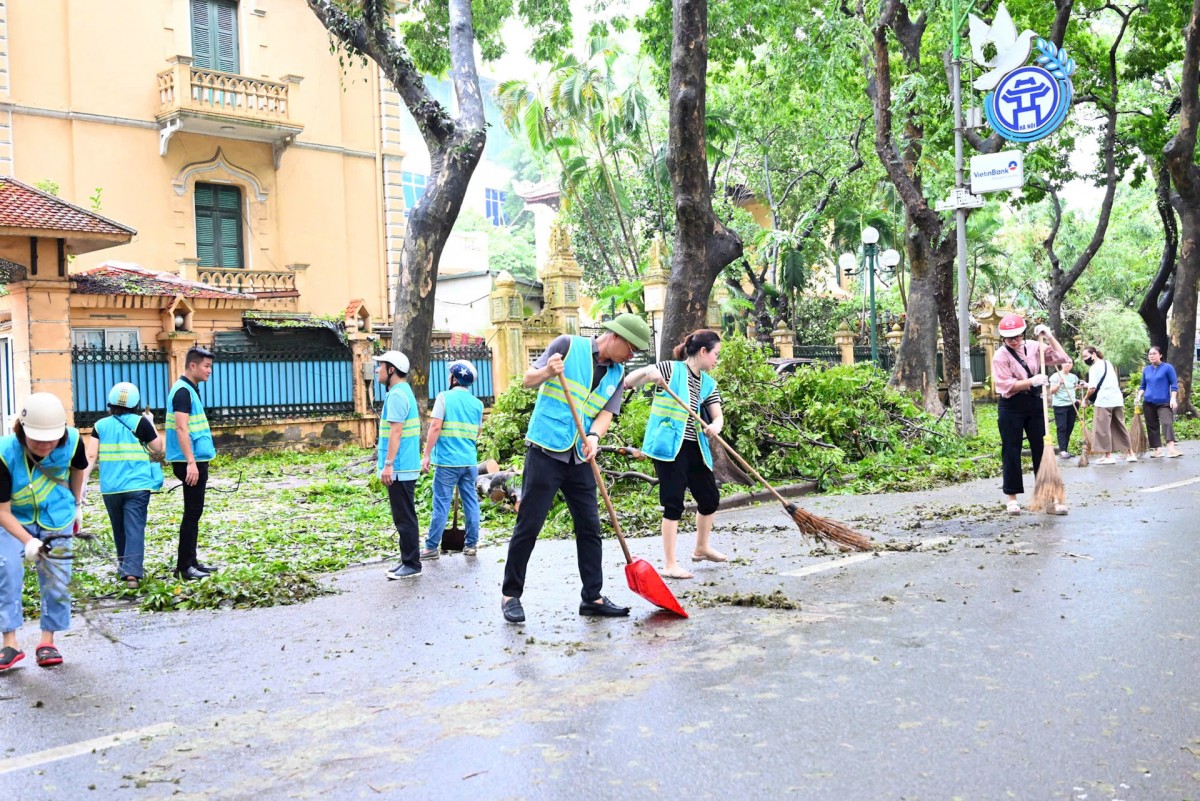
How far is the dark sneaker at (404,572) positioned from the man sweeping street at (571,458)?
204 cm

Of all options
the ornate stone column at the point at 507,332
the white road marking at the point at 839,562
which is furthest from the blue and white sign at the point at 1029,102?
the ornate stone column at the point at 507,332

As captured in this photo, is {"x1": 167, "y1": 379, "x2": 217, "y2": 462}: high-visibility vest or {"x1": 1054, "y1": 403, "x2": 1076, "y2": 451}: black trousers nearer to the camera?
{"x1": 167, "y1": 379, "x2": 217, "y2": 462}: high-visibility vest

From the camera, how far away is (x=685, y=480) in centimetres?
812

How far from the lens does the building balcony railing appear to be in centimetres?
2406

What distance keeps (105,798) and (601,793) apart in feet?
5.80

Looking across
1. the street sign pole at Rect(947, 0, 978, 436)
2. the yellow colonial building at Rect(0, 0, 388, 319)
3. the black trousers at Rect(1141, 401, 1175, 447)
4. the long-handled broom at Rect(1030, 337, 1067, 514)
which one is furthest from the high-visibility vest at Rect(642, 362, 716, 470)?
the yellow colonial building at Rect(0, 0, 388, 319)

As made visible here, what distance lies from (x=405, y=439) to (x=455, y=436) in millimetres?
618

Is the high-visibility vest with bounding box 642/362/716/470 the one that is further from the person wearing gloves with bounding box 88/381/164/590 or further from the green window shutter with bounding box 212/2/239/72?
the green window shutter with bounding box 212/2/239/72

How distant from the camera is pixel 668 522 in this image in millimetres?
7914

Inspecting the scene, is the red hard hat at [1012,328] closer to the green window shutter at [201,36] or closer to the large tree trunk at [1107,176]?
the large tree trunk at [1107,176]

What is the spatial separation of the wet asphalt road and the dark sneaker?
0.39 m

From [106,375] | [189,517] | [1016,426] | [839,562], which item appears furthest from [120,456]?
[106,375]

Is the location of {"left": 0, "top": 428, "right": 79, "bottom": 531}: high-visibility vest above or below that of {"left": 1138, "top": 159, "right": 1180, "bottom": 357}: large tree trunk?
below

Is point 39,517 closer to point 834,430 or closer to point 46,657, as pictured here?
point 46,657
